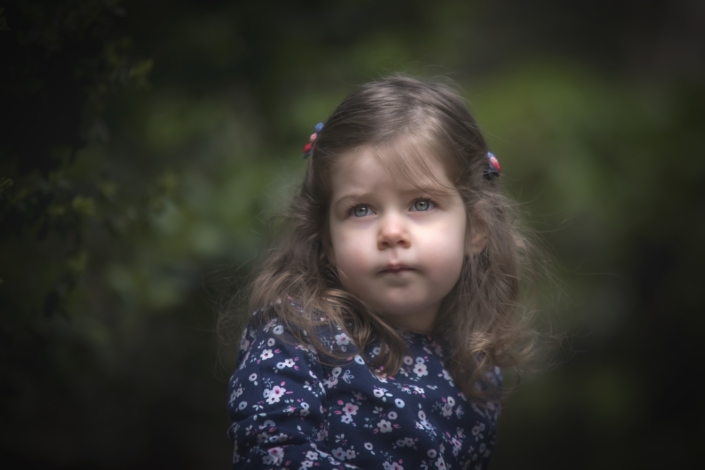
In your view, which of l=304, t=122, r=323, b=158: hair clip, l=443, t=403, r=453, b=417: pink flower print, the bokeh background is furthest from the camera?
the bokeh background

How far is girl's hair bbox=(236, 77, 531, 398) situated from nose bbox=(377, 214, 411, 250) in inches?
3.7

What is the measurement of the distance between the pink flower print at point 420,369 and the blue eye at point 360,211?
13.5 inches

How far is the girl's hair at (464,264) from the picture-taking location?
57.7 inches

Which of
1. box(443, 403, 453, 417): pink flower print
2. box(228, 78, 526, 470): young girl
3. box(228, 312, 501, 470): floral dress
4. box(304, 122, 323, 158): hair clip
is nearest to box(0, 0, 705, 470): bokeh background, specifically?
box(304, 122, 323, 158): hair clip

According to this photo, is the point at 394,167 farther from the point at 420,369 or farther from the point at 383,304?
the point at 420,369

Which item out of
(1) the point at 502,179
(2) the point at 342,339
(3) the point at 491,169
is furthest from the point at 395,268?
(1) the point at 502,179

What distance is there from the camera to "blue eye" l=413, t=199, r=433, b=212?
1.46 m

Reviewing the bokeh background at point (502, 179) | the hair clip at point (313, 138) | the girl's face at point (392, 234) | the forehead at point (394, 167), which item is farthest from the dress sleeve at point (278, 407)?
the bokeh background at point (502, 179)

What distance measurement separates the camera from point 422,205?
4.79 feet

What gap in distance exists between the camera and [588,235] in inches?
113

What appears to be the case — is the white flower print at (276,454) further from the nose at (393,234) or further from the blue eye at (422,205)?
the blue eye at (422,205)

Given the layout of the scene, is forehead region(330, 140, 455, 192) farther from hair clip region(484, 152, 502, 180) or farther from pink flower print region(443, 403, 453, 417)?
pink flower print region(443, 403, 453, 417)

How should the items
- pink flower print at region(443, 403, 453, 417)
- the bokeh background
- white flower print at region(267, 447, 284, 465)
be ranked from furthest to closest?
1. the bokeh background
2. pink flower print at region(443, 403, 453, 417)
3. white flower print at region(267, 447, 284, 465)

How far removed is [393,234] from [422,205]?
0.11 meters
